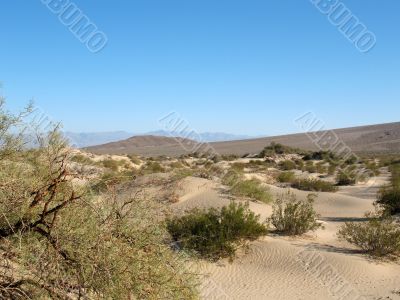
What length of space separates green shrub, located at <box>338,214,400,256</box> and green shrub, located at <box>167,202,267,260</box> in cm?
195

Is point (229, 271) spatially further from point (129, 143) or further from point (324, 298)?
point (129, 143)

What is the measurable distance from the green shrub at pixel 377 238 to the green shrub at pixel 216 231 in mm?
1955

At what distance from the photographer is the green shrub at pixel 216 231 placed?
32.7 feet

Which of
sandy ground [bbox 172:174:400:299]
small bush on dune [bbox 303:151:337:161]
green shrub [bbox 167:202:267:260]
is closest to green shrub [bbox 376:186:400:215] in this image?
sandy ground [bbox 172:174:400:299]

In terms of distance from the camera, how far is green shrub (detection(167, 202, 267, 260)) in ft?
32.7

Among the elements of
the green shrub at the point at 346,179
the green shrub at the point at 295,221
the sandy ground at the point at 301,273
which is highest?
the green shrub at the point at 295,221

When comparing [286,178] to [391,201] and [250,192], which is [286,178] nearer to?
[391,201]

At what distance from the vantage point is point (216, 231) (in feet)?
33.2

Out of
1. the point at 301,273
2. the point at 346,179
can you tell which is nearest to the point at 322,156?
the point at 346,179

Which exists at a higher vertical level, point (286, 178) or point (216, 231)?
point (216, 231)

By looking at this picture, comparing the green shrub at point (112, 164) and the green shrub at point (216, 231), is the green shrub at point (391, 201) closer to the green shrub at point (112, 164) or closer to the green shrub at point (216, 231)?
the green shrub at point (216, 231)

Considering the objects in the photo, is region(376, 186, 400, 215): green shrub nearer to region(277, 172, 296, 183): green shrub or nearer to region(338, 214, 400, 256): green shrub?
region(338, 214, 400, 256): green shrub

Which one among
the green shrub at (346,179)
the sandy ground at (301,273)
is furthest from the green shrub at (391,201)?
the green shrub at (346,179)

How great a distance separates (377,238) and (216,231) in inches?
131
